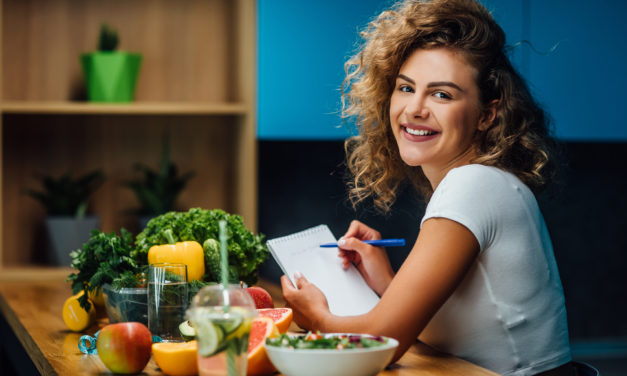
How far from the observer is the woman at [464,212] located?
1.24 meters

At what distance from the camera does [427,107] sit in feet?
4.82

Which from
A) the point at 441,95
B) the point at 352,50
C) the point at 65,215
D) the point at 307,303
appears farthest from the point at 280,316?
the point at 65,215

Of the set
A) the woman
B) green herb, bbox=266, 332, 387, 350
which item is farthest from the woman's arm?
green herb, bbox=266, 332, 387, 350

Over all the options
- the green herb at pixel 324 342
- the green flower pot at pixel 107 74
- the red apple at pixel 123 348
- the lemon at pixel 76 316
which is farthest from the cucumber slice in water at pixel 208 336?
the green flower pot at pixel 107 74

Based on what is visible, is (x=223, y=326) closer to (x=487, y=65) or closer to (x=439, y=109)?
(x=439, y=109)

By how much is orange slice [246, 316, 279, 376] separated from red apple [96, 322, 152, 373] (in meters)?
0.16

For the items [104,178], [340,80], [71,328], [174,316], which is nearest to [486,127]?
[174,316]

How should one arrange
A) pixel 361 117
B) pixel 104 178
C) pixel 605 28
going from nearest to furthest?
pixel 361 117
pixel 605 28
pixel 104 178

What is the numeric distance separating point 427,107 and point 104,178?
5.34 feet

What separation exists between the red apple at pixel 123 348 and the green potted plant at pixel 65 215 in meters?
1.49

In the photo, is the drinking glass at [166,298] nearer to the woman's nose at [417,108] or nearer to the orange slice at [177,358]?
the orange slice at [177,358]

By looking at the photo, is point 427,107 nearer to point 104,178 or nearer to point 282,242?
point 282,242

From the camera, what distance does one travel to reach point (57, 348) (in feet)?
4.44

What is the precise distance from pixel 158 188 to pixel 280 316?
1.51 meters
